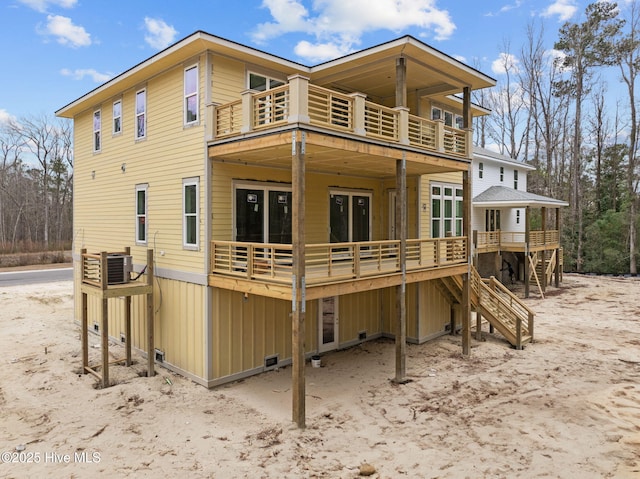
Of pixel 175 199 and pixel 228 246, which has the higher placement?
pixel 175 199

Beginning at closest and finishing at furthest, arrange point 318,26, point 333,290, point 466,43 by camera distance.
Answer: point 333,290 < point 318,26 < point 466,43

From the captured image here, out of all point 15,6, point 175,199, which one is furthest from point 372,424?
point 15,6

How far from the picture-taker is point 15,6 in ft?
110

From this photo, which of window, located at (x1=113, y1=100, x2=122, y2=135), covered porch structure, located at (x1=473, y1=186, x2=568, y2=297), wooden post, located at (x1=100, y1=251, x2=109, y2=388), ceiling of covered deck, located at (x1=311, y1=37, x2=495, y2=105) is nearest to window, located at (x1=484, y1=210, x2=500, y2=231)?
covered porch structure, located at (x1=473, y1=186, x2=568, y2=297)

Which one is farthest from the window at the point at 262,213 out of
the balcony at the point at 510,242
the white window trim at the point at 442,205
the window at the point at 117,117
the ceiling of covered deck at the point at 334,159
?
the balcony at the point at 510,242

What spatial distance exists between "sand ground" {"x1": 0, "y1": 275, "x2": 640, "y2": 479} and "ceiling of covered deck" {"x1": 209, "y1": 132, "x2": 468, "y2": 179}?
5956mm

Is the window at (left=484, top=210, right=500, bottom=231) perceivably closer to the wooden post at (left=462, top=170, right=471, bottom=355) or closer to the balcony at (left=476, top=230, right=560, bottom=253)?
the balcony at (left=476, top=230, right=560, bottom=253)

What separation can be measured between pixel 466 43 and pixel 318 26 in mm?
15864

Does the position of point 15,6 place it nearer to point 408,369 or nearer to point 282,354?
point 282,354

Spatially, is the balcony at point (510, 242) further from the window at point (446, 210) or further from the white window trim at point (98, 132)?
the white window trim at point (98, 132)

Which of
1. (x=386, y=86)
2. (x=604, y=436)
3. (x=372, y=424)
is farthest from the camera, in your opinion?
(x=386, y=86)

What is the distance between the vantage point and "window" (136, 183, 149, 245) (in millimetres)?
13508

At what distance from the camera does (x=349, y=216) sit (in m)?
15.1

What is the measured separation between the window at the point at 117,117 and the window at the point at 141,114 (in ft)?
4.43
